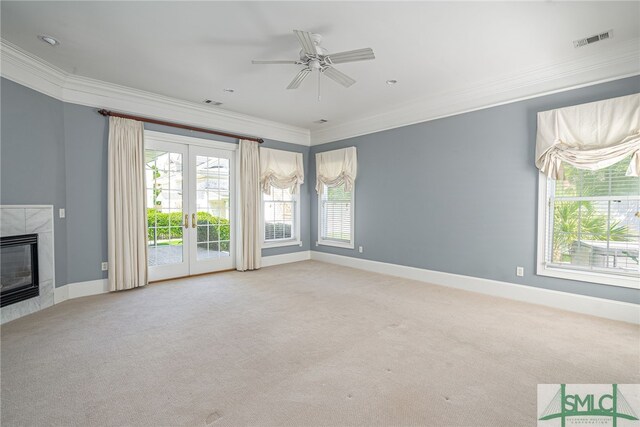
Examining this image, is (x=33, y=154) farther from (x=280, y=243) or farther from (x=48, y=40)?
(x=280, y=243)

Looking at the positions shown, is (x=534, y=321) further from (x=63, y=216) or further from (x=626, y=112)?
(x=63, y=216)

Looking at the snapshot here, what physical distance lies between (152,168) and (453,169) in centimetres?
471

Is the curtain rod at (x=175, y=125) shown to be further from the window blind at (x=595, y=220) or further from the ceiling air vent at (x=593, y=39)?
the window blind at (x=595, y=220)

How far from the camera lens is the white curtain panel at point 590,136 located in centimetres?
310

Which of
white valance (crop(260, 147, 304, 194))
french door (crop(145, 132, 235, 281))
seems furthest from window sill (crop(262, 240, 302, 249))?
white valance (crop(260, 147, 304, 194))

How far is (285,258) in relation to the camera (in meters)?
6.43

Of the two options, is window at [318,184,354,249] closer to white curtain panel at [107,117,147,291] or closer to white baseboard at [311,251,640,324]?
white baseboard at [311,251,640,324]

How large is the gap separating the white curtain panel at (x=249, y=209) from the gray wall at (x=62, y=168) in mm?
1665

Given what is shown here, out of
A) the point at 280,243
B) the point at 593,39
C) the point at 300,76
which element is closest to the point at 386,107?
the point at 300,76

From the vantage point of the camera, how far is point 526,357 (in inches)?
97.0

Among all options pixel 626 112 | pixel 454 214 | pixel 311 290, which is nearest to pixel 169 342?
pixel 311 290

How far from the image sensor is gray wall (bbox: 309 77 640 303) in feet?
12.5

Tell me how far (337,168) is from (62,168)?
A: 439 cm
